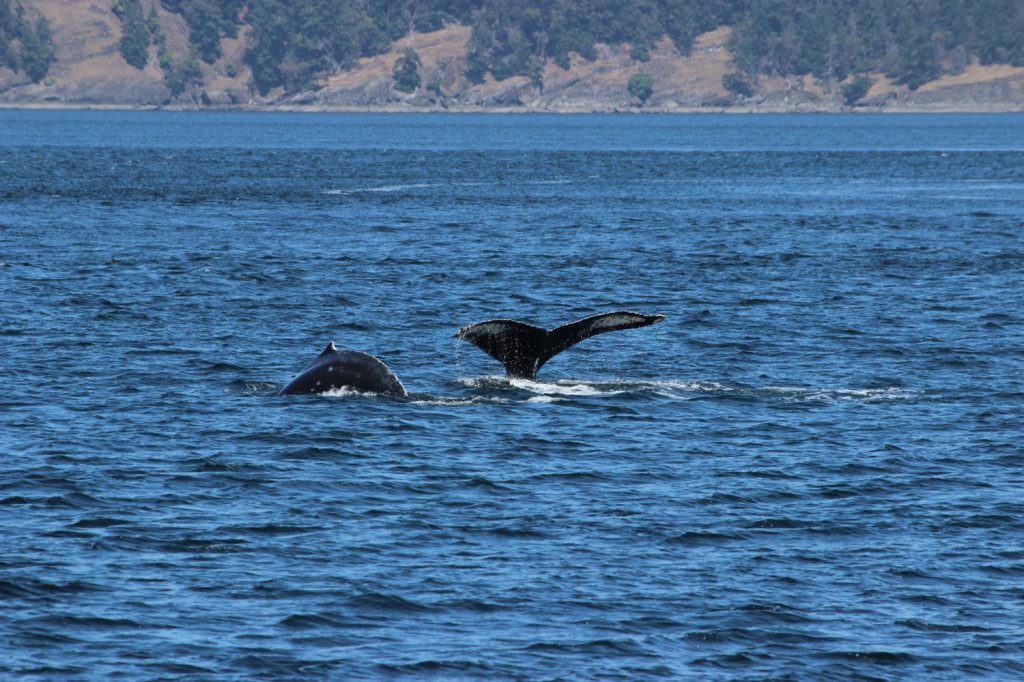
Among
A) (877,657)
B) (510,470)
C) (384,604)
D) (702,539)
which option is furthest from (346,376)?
(877,657)

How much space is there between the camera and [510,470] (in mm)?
17875

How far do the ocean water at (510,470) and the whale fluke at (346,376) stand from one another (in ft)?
1.49

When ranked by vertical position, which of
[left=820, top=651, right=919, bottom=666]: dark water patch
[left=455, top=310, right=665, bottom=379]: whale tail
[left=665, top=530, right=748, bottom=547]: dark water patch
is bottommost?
[left=820, top=651, right=919, bottom=666]: dark water patch

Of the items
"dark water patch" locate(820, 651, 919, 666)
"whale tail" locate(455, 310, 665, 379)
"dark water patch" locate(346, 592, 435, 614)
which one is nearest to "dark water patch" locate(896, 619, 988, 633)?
"dark water patch" locate(820, 651, 919, 666)

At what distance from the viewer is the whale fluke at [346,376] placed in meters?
21.6

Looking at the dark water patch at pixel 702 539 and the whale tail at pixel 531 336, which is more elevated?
the whale tail at pixel 531 336

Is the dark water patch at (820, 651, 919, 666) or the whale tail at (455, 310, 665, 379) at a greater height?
the whale tail at (455, 310, 665, 379)

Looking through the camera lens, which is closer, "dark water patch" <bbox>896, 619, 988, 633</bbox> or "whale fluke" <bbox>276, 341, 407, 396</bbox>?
"dark water patch" <bbox>896, 619, 988, 633</bbox>

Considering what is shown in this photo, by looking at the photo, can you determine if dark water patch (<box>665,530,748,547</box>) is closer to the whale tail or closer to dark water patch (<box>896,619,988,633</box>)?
dark water patch (<box>896,619,988,633</box>)

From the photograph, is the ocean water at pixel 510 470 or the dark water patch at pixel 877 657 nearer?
the dark water patch at pixel 877 657

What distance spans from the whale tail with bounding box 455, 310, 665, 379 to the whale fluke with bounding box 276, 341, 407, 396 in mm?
1939

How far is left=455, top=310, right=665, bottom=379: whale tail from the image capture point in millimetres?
18672

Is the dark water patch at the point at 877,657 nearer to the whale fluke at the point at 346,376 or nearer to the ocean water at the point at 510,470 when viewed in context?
the ocean water at the point at 510,470

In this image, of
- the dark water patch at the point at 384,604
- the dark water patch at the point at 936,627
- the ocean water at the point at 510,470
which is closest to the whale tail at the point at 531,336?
the ocean water at the point at 510,470
